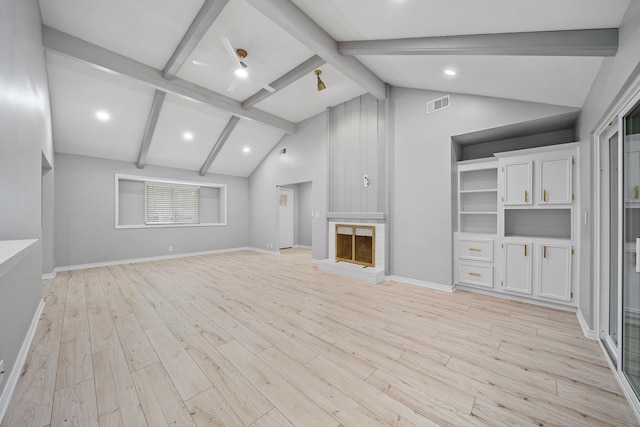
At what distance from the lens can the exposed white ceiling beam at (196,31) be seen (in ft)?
9.00

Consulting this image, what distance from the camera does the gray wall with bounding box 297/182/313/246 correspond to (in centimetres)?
858

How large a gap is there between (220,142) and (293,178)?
209 cm

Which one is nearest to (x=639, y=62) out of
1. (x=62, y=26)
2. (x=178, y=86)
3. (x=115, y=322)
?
(x=115, y=322)

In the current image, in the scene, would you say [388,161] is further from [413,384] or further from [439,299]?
[413,384]

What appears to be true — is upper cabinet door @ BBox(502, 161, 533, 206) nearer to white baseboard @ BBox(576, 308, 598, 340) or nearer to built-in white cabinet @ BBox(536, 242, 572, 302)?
built-in white cabinet @ BBox(536, 242, 572, 302)

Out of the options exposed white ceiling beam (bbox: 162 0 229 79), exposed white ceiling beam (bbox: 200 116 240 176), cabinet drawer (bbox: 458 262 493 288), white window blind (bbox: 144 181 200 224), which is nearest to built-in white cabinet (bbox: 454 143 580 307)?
cabinet drawer (bbox: 458 262 493 288)

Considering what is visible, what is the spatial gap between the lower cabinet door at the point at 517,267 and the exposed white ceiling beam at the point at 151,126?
6.34 meters

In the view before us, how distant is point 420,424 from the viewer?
1367 millimetres

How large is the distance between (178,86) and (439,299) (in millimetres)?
5630

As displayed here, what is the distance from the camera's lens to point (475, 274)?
3.64 m

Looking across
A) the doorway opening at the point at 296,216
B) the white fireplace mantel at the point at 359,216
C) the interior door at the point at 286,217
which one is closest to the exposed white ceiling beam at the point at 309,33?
the white fireplace mantel at the point at 359,216

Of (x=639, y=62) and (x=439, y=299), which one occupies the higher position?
(x=639, y=62)

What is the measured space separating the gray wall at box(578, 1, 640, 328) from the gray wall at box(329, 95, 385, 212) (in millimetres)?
2593

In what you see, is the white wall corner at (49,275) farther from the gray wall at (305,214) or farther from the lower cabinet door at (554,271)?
the lower cabinet door at (554,271)
